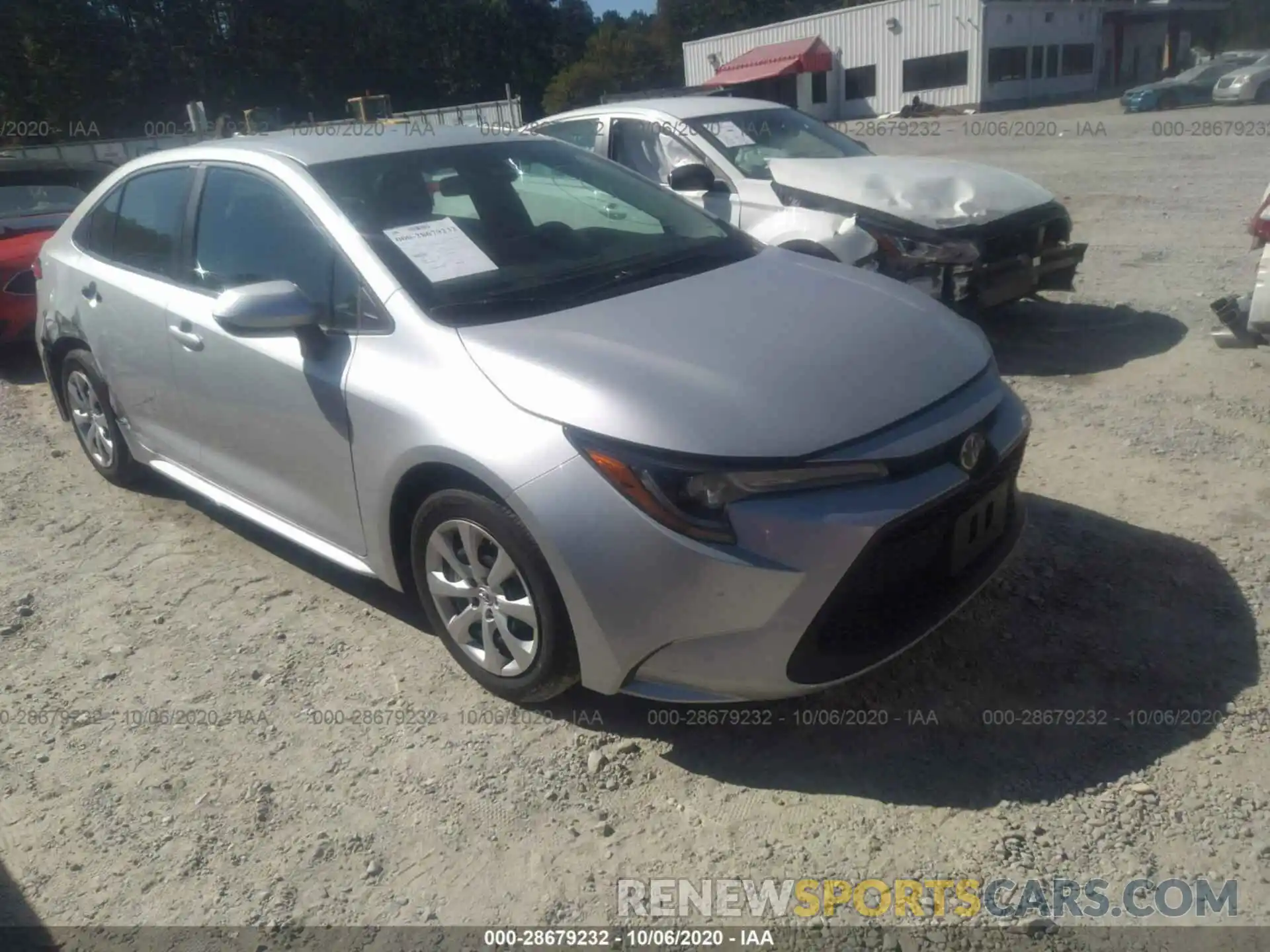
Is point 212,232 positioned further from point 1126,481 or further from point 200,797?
point 1126,481

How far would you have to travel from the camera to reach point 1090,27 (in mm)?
41000

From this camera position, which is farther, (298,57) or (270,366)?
(298,57)

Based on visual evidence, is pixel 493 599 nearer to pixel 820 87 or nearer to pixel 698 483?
pixel 698 483

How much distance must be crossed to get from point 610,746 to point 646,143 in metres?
4.76

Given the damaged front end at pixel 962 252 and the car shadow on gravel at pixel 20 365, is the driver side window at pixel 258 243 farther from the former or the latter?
the car shadow on gravel at pixel 20 365

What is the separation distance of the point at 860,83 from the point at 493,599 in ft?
137

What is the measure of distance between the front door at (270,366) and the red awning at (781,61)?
39705 millimetres

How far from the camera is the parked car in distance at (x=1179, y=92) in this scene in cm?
2834

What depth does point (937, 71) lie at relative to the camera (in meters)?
37.2

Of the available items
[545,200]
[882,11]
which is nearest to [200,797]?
[545,200]

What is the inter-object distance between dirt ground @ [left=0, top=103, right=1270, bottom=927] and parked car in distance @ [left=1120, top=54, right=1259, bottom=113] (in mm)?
28220

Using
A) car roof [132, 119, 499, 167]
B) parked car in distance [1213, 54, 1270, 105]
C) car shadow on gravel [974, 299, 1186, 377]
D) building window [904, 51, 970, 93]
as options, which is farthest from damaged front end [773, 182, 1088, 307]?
building window [904, 51, 970, 93]

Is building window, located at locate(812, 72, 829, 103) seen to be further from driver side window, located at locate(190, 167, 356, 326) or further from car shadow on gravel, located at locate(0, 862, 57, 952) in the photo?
car shadow on gravel, located at locate(0, 862, 57, 952)

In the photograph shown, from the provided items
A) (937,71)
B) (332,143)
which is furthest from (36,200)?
(937,71)
